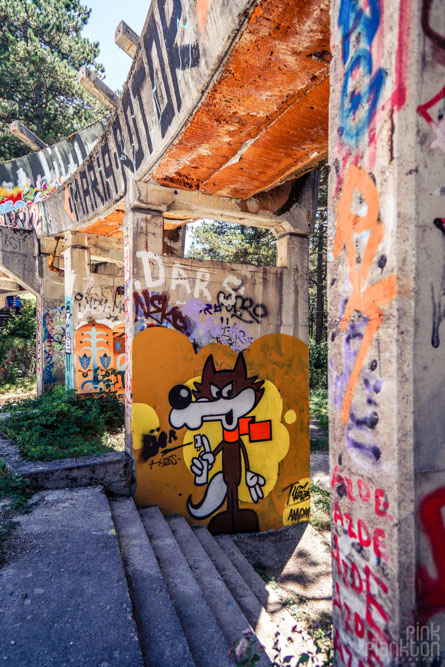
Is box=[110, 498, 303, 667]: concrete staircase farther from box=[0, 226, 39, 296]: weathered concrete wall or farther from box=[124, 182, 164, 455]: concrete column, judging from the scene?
box=[0, 226, 39, 296]: weathered concrete wall

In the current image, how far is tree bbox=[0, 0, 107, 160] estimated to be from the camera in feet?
55.7

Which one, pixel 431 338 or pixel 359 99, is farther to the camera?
pixel 359 99

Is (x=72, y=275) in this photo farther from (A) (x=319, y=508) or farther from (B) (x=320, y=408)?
(B) (x=320, y=408)

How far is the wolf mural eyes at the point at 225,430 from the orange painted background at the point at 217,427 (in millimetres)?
72

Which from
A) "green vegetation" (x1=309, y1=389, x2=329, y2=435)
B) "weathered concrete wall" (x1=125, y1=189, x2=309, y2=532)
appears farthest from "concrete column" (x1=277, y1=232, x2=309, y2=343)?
"green vegetation" (x1=309, y1=389, x2=329, y2=435)

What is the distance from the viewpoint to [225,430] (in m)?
5.14

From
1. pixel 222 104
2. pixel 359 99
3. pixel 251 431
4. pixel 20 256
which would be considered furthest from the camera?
pixel 20 256

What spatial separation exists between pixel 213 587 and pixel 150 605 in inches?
43.3

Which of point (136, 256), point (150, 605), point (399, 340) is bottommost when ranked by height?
point (150, 605)

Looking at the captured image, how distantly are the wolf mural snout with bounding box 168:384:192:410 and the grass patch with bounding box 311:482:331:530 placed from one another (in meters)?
2.97

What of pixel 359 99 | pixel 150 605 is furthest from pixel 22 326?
pixel 359 99

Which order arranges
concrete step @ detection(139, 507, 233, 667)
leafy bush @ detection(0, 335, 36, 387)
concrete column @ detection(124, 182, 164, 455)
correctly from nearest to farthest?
concrete step @ detection(139, 507, 233, 667)
concrete column @ detection(124, 182, 164, 455)
leafy bush @ detection(0, 335, 36, 387)

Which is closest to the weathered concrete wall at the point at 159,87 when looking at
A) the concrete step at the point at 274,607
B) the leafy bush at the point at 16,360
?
the concrete step at the point at 274,607

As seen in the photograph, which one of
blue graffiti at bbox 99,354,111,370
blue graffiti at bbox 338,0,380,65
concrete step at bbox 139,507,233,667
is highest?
blue graffiti at bbox 338,0,380,65
